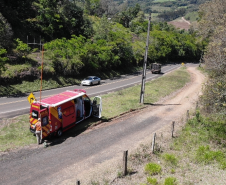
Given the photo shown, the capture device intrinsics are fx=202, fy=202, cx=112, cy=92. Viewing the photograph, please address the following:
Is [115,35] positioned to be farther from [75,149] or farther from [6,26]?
[75,149]

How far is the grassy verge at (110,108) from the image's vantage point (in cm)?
1338

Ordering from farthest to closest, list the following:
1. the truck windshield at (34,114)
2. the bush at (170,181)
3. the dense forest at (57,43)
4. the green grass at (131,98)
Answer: the dense forest at (57,43) → the green grass at (131,98) → the truck windshield at (34,114) → the bush at (170,181)

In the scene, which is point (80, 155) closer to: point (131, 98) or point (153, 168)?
point (153, 168)

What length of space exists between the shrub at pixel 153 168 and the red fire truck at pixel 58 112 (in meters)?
6.52

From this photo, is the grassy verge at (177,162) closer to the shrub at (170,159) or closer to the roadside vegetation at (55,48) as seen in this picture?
the shrub at (170,159)

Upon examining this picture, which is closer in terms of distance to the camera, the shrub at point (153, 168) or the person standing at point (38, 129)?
the shrub at point (153, 168)

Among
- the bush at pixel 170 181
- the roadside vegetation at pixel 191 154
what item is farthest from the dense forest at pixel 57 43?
the bush at pixel 170 181

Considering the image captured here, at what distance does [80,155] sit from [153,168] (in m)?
4.23

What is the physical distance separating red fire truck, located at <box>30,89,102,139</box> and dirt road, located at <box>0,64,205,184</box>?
119 cm

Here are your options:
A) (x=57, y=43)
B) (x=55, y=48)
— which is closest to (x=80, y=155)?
(x=57, y=43)

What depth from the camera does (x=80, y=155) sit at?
11.8 m

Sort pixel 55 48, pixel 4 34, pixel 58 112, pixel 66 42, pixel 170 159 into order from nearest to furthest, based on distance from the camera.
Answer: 1. pixel 170 159
2. pixel 58 112
3. pixel 4 34
4. pixel 55 48
5. pixel 66 42

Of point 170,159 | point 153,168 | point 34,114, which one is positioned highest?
point 34,114

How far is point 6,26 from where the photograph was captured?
1150 inches
